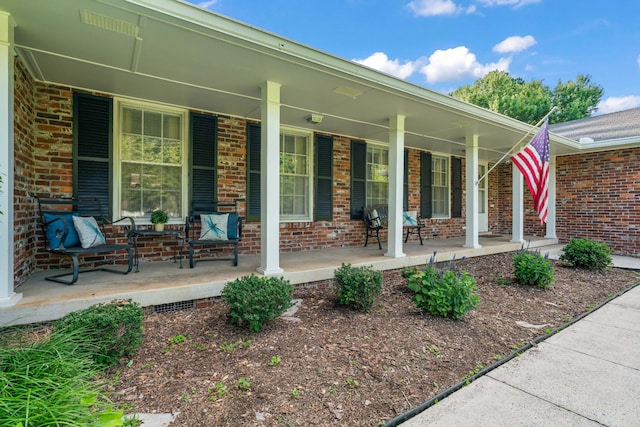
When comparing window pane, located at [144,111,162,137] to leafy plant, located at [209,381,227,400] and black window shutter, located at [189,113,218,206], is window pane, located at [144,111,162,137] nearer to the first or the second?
black window shutter, located at [189,113,218,206]

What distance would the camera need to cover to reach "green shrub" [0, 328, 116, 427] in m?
1.18

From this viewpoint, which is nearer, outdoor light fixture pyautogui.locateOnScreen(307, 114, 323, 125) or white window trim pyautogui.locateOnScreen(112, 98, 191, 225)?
white window trim pyautogui.locateOnScreen(112, 98, 191, 225)

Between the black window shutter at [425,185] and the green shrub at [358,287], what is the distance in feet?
15.9

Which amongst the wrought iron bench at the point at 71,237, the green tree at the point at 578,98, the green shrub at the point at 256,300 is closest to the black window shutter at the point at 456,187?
the green shrub at the point at 256,300

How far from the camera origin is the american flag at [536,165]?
192 inches

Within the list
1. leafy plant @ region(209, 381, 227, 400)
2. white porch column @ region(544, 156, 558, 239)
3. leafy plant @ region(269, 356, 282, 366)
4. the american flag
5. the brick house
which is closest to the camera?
leafy plant @ region(209, 381, 227, 400)

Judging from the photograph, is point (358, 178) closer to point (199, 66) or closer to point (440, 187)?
point (440, 187)

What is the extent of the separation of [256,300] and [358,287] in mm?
1012

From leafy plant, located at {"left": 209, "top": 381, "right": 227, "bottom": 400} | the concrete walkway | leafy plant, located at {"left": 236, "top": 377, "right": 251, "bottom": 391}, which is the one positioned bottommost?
the concrete walkway

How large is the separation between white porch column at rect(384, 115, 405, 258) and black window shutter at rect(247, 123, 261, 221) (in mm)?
2095

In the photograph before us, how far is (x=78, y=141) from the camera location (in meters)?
3.87

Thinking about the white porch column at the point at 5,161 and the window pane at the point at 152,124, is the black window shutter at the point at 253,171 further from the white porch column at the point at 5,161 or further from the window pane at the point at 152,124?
the white porch column at the point at 5,161

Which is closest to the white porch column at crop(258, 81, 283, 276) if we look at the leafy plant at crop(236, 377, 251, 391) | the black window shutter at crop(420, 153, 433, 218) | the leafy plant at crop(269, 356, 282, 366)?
the leafy plant at crop(269, 356, 282, 366)

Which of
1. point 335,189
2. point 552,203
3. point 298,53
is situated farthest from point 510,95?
point 298,53
